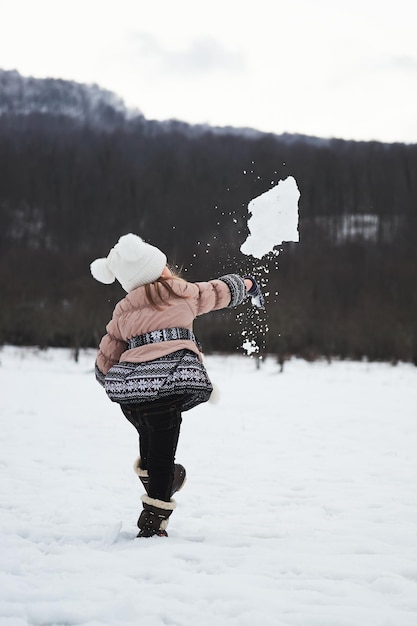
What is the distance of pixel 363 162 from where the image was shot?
148ft

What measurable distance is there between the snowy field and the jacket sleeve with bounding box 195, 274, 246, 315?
1.18m

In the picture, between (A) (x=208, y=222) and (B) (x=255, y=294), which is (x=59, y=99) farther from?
(B) (x=255, y=294)

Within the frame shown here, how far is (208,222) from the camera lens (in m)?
36.3

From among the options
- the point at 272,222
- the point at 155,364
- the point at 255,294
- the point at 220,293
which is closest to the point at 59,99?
the point at 272,222

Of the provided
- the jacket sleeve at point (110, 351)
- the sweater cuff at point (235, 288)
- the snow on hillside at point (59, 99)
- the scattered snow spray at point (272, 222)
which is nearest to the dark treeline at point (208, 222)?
the snow on hillside at point (59, 99)

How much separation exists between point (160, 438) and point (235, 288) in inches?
34.6

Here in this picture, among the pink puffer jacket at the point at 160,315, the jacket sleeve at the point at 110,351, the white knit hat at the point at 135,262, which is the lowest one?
the jacket sleeve at the point at 110,351

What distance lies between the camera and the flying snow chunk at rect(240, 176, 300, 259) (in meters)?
4.08

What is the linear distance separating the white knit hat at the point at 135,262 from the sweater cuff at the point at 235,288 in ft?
1.23

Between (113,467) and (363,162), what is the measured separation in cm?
4432

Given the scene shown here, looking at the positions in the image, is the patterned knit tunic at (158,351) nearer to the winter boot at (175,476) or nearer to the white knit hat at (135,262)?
the white knit hat at (135,262)

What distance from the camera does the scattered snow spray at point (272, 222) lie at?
13.4 ft

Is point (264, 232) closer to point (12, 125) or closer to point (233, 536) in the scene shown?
point (233, 536)

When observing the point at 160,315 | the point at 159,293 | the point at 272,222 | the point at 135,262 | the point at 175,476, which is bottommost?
the point at 175,476
